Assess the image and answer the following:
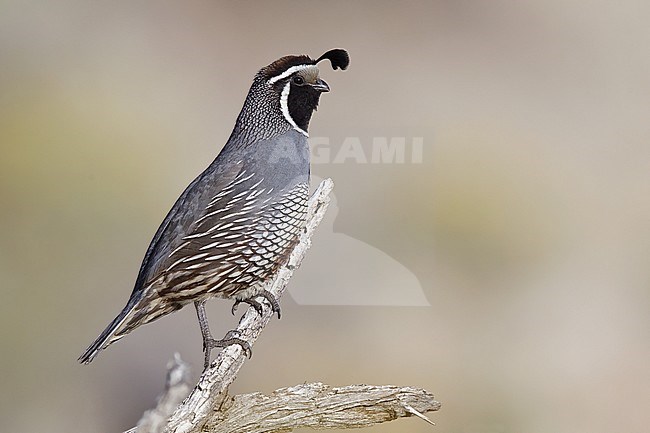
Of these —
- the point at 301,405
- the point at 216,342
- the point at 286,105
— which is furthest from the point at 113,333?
the point at 286,105

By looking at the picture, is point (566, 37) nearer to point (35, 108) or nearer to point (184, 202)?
point (184, 202)

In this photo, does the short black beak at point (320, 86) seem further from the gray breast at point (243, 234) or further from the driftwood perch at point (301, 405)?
the driftwood perch at point (301, 405)

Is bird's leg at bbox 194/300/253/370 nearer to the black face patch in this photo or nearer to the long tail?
the long tail

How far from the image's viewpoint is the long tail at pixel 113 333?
8.27 ft

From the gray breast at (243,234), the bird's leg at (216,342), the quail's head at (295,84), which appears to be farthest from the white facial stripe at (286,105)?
the bird's leg at (216,342)

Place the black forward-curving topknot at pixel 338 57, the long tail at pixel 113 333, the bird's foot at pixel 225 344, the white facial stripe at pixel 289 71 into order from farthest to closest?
the black forward-curving topknot at pixel 338 57 < the white facial stripe at pixel 289 71 < the bird's foot at pixel 225 344 < the long tail at pixel 113 333

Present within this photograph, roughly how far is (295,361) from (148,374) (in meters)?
0.60

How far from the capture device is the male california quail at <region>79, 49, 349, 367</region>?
265 cm

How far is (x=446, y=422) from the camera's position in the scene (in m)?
3.55

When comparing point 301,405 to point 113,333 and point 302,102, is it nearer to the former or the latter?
point 113,333

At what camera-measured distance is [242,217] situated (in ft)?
8.99

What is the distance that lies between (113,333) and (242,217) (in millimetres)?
545

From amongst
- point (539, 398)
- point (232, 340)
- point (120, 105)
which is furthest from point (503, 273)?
point (120, 105)

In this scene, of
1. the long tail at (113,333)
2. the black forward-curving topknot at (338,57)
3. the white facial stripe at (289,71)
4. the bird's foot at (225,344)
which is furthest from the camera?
the black forward-curving topknot at (338,57)
